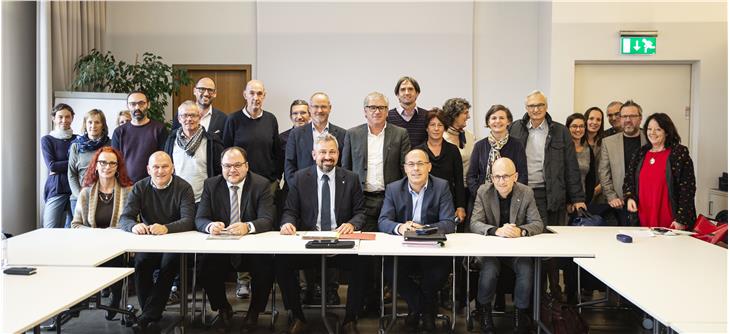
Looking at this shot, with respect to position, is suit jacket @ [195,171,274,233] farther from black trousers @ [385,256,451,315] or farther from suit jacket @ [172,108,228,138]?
black trousers @ [385,256,451,315]

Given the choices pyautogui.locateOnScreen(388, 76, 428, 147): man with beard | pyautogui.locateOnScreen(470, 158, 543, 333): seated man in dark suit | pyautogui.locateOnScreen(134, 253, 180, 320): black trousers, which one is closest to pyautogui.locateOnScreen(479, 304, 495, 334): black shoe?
pyautogui.locateOnScreen(470, 158, 543, 333): seated man in dark suit

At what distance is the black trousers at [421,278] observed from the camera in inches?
153

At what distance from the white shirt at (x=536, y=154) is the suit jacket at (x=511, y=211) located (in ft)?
1.91

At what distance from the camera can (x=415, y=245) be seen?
3.53 m

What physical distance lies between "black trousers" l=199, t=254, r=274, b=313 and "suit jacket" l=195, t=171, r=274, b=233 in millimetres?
238

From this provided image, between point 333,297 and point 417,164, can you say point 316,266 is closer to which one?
point 333,297

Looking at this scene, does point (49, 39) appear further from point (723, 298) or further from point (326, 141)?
point (723, 298)

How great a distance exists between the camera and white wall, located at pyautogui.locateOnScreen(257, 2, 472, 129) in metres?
7.27

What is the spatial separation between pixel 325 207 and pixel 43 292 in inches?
76.9

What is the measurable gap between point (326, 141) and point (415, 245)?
3.33ft

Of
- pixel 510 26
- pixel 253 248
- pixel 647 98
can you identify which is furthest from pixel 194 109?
pixel 647 98

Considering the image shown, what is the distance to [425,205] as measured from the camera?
4.02m

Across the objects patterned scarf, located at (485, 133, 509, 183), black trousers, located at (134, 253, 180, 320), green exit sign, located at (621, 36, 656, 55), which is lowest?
black trousers, located at (134, 253, 180, 320)

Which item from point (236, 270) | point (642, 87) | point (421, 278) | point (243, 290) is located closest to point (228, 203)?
point (236, 270)
